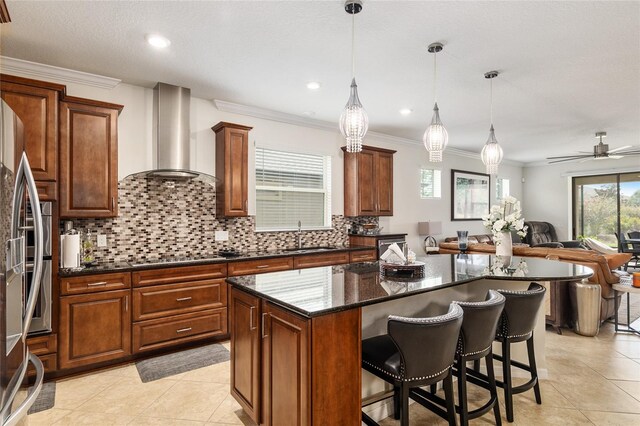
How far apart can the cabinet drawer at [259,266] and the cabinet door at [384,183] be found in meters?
2.05

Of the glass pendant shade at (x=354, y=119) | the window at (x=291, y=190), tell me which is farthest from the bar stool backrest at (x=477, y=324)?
the window at (x=291, y=190)

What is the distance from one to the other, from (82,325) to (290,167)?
3.09 m

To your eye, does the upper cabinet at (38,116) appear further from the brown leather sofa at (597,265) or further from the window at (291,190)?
the brown leather sofa at (597,265)

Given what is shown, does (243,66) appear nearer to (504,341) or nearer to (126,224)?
(126,224)

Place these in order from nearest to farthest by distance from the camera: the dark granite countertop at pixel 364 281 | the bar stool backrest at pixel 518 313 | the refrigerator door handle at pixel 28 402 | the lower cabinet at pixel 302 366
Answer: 1. the refrigerator door handle at pixel 28 402
2. the lower cabinet at pixel 302 366
3. the dark granite countertop at pixel 364 281
4. the bar stool backrest at pixel 518 313

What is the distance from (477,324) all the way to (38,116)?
11.9 ft

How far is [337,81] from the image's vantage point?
12.1ft

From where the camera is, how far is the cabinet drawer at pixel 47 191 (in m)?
2.87

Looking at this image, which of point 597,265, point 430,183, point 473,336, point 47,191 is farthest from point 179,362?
point 430,183

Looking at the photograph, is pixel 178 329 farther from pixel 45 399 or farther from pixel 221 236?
pixel 221 236

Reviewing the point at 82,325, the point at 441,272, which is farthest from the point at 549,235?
the point at 82,325

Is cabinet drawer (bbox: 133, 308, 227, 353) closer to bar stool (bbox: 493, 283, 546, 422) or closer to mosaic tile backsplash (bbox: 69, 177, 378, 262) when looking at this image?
mosaic tile backsplash (bbox: 69, 177, 378, 262)

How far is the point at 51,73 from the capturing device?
3.33 metres

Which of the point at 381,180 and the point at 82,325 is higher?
the point at 381,180
